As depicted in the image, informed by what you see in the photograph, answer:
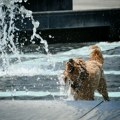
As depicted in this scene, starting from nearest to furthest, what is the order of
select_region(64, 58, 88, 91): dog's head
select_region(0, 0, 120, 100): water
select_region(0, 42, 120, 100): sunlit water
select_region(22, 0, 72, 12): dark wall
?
select_region(64, 58, 88, 91): dog's head < select_region(0, 42, 120, 100): sunlit water < select_region(0, 0, 120, 100): water < select_region(22, 0, 72, 12): dark wall

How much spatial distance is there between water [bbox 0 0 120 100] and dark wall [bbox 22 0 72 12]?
2.88 ft

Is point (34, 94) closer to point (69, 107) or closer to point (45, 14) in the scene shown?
point (69, 107)

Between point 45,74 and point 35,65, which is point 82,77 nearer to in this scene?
point 45,74

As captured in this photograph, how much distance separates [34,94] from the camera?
805 cm

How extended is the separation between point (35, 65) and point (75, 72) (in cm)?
598

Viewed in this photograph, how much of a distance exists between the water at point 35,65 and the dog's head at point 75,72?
0.59m

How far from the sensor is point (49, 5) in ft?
63.9

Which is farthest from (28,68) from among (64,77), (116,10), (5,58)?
(116,10)

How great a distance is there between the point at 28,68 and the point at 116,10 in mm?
6806

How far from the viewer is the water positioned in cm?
823

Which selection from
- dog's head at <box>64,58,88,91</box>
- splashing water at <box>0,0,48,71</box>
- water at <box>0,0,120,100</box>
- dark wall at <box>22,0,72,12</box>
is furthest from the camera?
dark wall at <box>22,0,72,12</box>

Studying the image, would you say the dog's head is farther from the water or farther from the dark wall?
the dark wall

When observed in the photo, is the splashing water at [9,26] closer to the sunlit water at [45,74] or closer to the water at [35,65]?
the water at [35,65]

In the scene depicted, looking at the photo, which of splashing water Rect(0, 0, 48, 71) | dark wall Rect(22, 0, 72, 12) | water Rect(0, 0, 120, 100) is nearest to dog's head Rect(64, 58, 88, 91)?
water Rect(0, 0, 120, 100)
